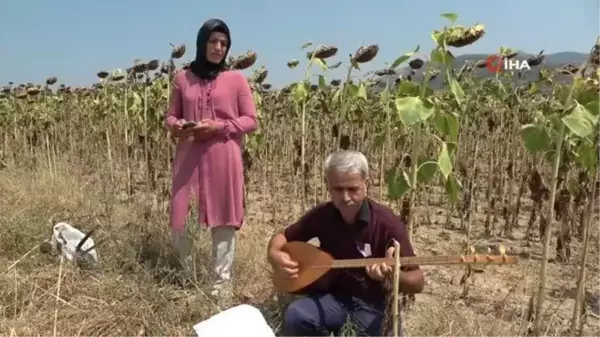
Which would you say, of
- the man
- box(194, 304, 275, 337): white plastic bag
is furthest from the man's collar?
box(194, 304, 275, 337): white plastic bag

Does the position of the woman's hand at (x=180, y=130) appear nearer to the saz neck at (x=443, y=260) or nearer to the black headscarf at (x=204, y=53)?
the black headscarf at (x=204, y=53)

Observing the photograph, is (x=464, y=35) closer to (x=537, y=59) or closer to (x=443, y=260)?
(x=443, y=260)

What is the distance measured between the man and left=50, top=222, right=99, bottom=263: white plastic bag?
1.27 metres

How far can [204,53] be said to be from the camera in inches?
123

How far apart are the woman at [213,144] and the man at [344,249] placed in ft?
1.84

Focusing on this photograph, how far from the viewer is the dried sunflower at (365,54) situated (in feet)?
11.5

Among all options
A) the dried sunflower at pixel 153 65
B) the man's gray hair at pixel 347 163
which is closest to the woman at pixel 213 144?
the man's gray hair at pixel 347 163

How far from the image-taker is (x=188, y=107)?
125 inches

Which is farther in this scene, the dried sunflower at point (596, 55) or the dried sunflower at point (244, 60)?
the dried sunflower at point (244, 60)

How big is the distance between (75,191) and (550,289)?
3.80 meters

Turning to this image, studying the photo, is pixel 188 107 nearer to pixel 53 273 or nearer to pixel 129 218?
pixel 53 273

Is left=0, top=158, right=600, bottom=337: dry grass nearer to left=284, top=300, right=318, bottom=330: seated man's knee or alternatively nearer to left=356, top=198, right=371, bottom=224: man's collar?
left=284, top=300, right=318, bottom=330: seated man's knee

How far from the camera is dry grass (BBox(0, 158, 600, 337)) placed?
9.23 feet

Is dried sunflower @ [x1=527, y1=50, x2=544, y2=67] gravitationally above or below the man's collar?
above
